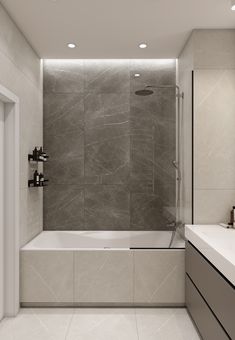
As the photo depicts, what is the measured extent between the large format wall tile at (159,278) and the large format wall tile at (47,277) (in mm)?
669

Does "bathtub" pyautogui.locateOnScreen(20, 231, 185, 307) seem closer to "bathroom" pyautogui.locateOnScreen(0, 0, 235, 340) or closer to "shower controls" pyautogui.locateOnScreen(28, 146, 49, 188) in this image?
"bathroom" pyautogui.locateOnScreen(0, 0, 235, 340)

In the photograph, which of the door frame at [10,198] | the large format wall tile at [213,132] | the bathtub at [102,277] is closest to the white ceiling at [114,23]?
the large format wall tile at [213,132]

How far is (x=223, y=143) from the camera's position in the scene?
9.91 feet

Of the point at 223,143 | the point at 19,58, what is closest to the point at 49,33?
the point at 19,58

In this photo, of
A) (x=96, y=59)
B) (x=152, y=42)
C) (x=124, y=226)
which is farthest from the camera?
(x=96, y=59)

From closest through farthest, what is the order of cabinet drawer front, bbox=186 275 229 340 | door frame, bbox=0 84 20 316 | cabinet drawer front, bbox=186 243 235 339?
cabinet drawer front, bbox=186 243 235 339 → cabinet drawer front, bbox=186 275 229 340 → door frame, bbox=0 84 20 316

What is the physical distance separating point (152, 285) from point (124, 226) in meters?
0.82

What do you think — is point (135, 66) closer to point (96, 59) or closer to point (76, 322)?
point (96, 59)

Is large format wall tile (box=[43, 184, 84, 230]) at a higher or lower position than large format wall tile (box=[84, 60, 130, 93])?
lower

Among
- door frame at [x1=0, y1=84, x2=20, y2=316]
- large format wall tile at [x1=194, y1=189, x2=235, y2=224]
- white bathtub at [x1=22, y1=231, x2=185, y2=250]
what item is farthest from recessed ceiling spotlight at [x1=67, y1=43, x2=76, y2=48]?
white bathtub at [x1=22, y1=231, x2=185, y2=250]

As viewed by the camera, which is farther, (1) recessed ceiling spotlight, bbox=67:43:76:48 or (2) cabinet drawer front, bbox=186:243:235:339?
(1) recessed ceiling spotlight, bbox=67:43:76:48

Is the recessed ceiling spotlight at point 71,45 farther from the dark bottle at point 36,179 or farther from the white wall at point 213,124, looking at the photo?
the dark bottle at point 36,179

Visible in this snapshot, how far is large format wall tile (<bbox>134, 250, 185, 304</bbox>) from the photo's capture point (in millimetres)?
3012

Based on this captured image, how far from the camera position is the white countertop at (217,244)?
71.0 inches
